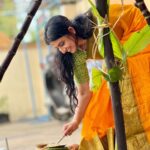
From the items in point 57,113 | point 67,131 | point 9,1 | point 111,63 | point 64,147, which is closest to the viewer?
point 111,63

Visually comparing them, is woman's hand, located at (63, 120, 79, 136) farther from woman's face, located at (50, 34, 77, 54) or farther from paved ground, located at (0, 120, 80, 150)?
paved ground, located at (0, 120, 80, 150)

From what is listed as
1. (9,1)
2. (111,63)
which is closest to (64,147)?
(111,63)

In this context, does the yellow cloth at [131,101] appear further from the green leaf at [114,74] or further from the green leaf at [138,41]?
the green leaf at [114,74]

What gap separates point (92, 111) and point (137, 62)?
323 mm

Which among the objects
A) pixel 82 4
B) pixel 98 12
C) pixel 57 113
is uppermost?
pixel 82 4

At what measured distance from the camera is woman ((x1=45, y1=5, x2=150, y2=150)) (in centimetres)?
212

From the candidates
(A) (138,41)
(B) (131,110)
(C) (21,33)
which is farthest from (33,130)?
(A) (138,41)

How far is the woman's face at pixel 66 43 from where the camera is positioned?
2.05 m

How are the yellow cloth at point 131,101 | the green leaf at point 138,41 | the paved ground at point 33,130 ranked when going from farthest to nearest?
the paved ground at point 33,130 → the yellow cloth at point 131,101 → the green leaf at point 138,41

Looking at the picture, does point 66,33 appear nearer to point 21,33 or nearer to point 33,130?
point 21,33

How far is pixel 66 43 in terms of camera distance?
6.76ft

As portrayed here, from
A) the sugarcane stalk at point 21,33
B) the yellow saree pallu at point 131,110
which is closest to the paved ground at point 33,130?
the yellow saree pallu at point 131,110

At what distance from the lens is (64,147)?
2.09m

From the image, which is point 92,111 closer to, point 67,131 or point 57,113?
point 67,131
